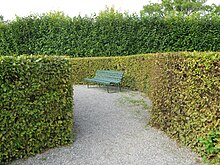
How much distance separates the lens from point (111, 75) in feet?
28.5

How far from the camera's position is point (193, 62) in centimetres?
341

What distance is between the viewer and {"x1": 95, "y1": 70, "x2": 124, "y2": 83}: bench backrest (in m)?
8.30

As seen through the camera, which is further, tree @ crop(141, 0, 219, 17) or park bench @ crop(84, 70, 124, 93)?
tree @ crop(141, 0, 219, 17)

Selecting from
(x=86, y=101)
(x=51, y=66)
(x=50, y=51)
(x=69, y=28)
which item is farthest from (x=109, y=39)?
(x=51, y=66)

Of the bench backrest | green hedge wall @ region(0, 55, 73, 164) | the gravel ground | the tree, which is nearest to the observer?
green hedge wall @ region(0, 55, 73, 164)

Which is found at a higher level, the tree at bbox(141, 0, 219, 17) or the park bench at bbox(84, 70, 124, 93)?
the tree at bbox(141, 0, 219, 17)

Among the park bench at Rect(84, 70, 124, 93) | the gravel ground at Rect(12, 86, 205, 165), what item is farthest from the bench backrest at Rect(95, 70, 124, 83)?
the gravel ground at Rect(12, 86, 205, 165)

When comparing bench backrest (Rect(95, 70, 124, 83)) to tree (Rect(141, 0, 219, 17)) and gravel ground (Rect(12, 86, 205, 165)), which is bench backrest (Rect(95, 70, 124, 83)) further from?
tree (Rect(141, 0, 219, 17))

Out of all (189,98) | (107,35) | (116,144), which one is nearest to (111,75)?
(107,35)

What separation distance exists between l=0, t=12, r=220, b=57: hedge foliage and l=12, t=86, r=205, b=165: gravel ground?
5867 mm

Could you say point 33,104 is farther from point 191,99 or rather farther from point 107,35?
point 107,35

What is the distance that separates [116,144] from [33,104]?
1554mm

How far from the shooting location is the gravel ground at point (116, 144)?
3.28 metres

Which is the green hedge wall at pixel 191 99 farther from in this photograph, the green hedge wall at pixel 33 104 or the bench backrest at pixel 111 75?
the bench backrest at pixel 111 75
